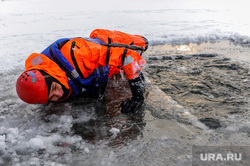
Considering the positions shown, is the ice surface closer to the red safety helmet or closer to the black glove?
the black glove

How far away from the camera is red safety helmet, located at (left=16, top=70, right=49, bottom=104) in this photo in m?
2.28

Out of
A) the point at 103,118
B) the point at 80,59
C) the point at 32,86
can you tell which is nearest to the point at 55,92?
the point at 32,86

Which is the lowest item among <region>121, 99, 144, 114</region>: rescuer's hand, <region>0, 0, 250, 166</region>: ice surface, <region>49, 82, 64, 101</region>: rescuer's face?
<region>0, 0, 250, 166</region>: ice surface

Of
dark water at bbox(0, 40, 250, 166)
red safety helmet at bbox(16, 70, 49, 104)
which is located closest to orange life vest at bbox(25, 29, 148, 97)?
red safety helmet at bbox(16, 70, 49, 104)

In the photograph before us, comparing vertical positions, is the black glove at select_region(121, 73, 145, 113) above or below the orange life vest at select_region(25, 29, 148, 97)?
below

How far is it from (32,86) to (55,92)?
0.27 metres

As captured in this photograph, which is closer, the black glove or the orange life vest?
the orange life vest

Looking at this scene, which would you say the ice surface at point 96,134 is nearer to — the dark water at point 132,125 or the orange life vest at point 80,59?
the dark water at point 132,125

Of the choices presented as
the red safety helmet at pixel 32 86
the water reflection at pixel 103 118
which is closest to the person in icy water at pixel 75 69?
the red safety helmet at pixel 32 86

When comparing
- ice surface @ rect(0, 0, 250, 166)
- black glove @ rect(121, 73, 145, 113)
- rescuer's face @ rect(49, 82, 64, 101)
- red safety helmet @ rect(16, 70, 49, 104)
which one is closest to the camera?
ice surface @ rect(0, 0, 250, 166)

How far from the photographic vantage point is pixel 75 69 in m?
2.60

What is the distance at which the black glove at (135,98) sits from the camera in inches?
105

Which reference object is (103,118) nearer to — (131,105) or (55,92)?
(131,105)

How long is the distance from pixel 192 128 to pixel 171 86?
3.50 ft
